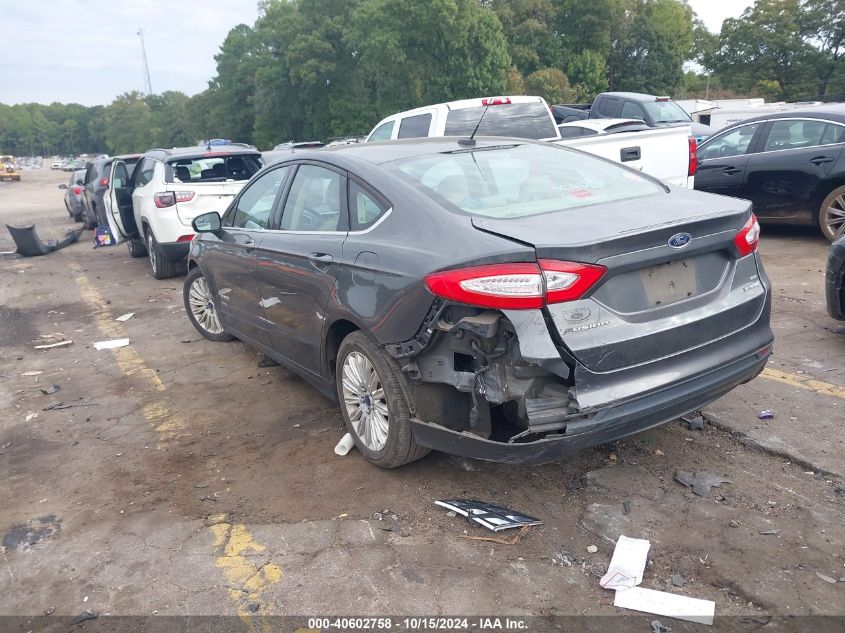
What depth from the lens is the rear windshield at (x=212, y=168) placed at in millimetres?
9875

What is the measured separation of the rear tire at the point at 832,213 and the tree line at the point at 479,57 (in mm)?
33804

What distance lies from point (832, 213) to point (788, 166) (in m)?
0.80

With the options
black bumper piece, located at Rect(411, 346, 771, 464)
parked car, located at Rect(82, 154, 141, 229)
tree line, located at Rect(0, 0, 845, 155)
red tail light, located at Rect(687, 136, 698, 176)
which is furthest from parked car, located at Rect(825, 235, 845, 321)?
tree line, located at Rect(0, 0, 845, 155)

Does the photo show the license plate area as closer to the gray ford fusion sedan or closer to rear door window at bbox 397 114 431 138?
the gray ford fusion sedan

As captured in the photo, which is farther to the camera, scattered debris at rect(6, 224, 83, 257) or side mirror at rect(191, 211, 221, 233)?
scattered debris at rect(6, 224, 83, 257)

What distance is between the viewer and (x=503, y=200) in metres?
3.68

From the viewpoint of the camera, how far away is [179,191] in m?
9.62

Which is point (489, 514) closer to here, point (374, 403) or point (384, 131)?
point (374, 403)

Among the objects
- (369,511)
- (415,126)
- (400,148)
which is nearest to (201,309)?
(400,148)

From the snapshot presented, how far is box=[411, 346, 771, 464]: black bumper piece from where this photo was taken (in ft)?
9.89

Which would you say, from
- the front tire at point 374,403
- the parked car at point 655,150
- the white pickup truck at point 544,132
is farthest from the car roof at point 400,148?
the parked car at point 655,150

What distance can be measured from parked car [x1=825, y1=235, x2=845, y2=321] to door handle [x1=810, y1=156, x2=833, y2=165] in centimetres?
345

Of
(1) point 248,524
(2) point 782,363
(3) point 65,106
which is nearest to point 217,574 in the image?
(1) point 248,524

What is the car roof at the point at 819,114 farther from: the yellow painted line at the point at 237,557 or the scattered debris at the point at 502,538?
the yellow painted line at the point at 237,557
